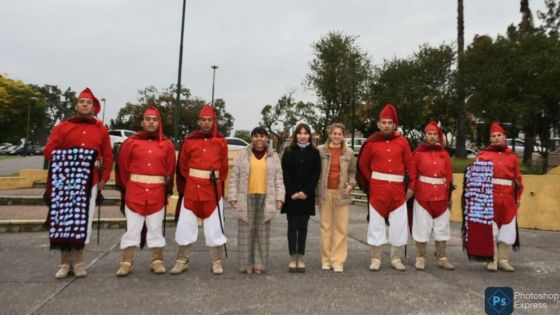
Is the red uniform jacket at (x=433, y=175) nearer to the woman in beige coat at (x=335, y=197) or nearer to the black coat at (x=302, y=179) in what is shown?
the woman in beige coat at (x=335, y=197)

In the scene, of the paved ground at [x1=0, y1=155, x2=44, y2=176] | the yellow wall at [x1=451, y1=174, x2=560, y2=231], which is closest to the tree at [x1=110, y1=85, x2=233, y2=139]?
the paved ground at [x1=0, y1=155, x2=44, y2=176]

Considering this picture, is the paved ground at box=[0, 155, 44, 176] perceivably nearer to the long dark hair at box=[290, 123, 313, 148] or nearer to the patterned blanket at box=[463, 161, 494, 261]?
the long dark hair at box=[290, 123, 313, 148]

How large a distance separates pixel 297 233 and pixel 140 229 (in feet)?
6.09

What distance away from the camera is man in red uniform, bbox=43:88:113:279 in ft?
15.7

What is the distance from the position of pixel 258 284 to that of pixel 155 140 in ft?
6.81

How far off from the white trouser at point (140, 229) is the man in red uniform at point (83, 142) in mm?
429

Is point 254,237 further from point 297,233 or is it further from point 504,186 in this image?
point 504,186

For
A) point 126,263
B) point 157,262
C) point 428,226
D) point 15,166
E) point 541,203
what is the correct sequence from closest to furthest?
1. point 126,263
2. point 157,262
3. point 428,226
4. point 541,203
5. point 15,166

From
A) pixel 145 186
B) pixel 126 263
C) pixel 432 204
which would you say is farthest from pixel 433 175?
pixel 126 263

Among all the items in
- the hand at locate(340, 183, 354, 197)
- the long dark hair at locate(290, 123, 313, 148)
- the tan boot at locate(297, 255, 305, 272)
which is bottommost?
the tan boot at locate(297, 255, 305, 272)

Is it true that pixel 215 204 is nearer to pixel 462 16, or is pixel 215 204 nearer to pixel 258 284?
pixel 258 284

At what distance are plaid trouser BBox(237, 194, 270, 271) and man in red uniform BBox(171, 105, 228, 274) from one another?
0.81ft

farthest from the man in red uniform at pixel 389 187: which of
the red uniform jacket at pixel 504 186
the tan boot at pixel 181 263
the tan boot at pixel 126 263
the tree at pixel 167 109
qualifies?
the tree at pixel 167 109

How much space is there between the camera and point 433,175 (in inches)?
215
